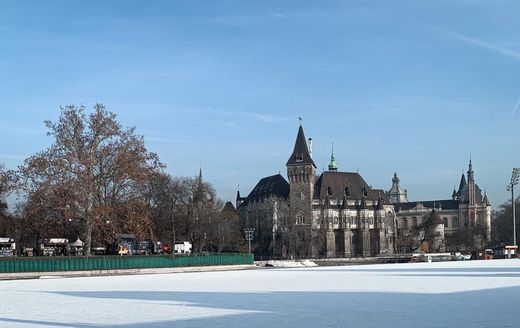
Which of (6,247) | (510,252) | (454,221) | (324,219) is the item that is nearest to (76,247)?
(6,247)

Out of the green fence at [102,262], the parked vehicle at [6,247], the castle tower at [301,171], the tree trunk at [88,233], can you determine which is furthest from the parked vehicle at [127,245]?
the castle tower at [301,171]

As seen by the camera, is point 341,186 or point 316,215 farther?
point 341,186

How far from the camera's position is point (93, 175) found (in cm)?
5947

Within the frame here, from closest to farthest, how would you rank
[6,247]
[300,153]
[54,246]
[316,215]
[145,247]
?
[6,247] → [54,246] → [145,247] → [316,215] → [300,153]

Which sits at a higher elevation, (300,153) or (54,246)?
(300,153)

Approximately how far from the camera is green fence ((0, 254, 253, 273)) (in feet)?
159

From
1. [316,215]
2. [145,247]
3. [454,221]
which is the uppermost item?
[316,215]

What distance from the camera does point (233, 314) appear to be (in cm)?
1795

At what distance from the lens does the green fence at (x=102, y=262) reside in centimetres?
4853

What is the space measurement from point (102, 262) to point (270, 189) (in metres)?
94.8

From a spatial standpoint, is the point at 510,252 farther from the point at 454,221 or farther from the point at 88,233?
the point at 454,221

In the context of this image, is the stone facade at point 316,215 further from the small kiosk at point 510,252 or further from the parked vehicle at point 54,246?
the parked vehicle at point 54,246

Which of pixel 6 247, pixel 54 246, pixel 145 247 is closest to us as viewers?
pixel 6 247

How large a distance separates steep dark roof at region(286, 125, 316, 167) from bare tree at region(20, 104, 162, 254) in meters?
80.7
